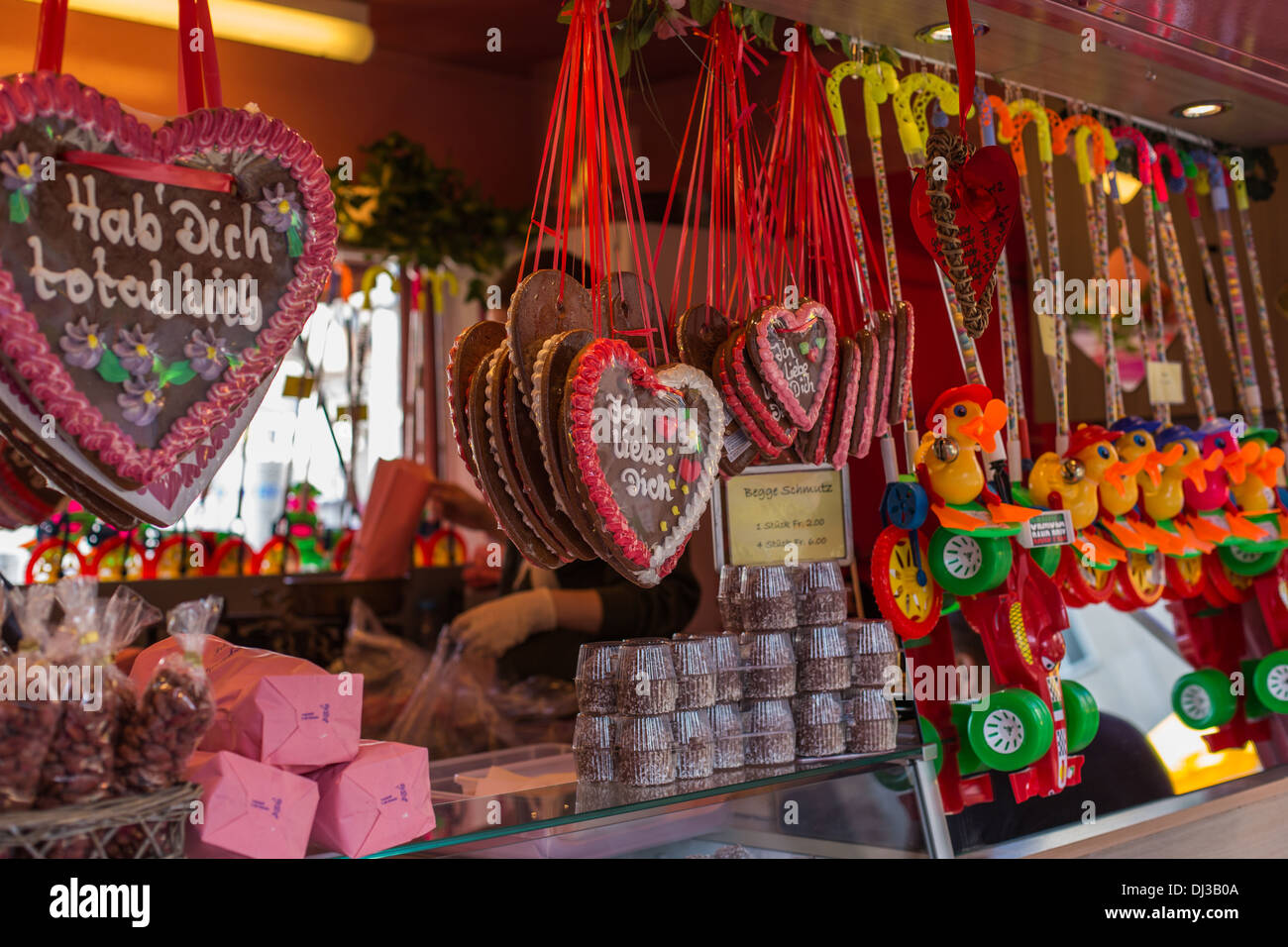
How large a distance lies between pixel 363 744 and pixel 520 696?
5.47ft

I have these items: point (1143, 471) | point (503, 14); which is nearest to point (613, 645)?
point (1143, 471)

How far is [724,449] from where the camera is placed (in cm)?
138

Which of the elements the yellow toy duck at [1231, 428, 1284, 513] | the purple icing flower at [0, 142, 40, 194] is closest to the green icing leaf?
the purple icing flower at [0, 142, 40, 194]

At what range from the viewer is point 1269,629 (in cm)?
220

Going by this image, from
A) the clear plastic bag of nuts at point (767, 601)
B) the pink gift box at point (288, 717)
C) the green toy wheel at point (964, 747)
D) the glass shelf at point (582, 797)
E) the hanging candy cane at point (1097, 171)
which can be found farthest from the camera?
the hanging candy cane at point (1097, 171)

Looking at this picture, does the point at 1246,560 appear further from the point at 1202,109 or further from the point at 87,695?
the point at 87,695

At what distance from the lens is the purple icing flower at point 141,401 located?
90cm

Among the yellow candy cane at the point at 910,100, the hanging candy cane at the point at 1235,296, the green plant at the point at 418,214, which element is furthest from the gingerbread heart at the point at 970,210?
the green plant at the point at 418,214

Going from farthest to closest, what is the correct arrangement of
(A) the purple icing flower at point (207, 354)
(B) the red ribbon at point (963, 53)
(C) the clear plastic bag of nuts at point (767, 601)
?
(C) the clear plastic bag of nuts at point (767, 601) < (B) the red ribbon at point (963, 53) < (A) the purple icing flower at point (207, 354)

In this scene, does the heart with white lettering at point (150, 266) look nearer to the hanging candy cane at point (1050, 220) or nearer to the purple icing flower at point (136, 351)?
the purple icing flower at point (136, 351)

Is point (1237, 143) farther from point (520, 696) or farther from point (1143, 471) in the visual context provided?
point (520, 696)

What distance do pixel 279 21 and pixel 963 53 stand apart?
2107 mm

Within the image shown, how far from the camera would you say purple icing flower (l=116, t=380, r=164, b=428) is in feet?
2.97

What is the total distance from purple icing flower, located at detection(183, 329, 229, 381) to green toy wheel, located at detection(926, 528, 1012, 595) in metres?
1.04
